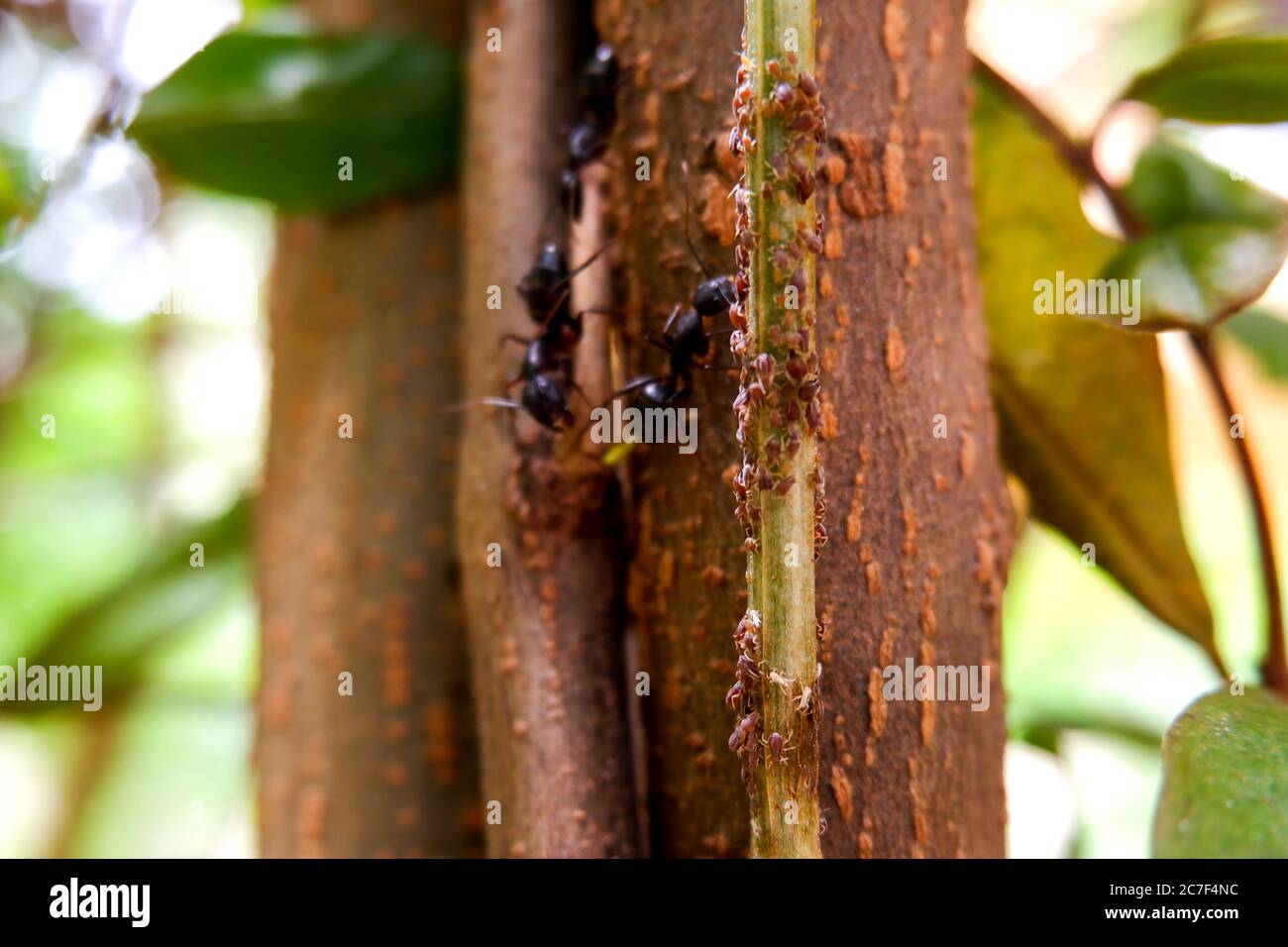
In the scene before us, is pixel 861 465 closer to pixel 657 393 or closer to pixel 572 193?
pixel 657 393

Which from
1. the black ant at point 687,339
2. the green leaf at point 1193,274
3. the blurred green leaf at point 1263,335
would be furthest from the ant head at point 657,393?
the blurred green leaf at point 1263,335

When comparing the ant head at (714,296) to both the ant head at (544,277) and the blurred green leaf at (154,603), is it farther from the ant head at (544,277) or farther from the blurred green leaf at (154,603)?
the blurred green leaf at (154,603)

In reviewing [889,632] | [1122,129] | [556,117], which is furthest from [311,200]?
[1122,129]

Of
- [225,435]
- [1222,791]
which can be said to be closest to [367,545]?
[1222,791]

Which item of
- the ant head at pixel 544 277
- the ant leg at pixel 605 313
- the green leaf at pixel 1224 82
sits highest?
the green leaf at pixel 1224 82

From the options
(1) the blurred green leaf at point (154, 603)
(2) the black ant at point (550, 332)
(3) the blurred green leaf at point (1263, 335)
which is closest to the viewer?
(2) the black ant at point (550, 332)

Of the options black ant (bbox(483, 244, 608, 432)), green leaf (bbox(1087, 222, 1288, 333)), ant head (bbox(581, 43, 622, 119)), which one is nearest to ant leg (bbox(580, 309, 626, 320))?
black ant (bbox(483, 244, 608, 432))
